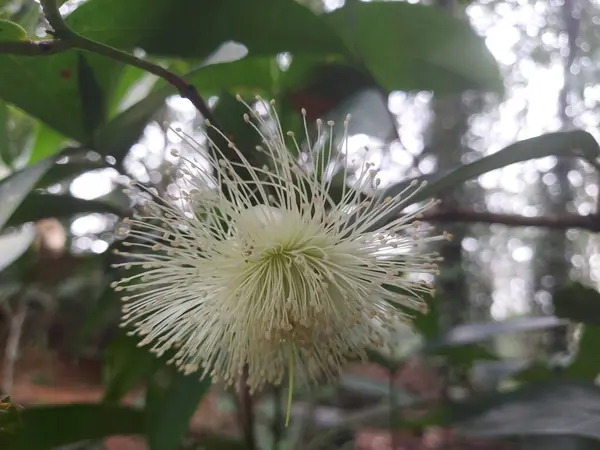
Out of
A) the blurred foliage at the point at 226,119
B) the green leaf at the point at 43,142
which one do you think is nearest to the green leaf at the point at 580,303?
the blurred foliage at the point at 226,119

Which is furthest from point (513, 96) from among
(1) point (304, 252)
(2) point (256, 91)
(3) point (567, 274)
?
(1) point (304, 252)

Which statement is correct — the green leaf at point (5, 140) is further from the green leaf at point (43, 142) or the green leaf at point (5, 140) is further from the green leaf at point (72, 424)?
the green leaf at point (72, 424)

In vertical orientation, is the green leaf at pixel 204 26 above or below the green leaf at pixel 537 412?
above

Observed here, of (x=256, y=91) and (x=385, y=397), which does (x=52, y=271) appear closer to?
(x=256, y=91)

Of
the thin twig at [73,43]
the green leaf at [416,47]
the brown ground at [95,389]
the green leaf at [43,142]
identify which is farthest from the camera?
the brown ground at [95,389]

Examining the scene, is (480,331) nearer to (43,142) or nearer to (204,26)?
(204,26)

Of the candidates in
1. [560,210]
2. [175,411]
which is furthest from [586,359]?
[175,411]
